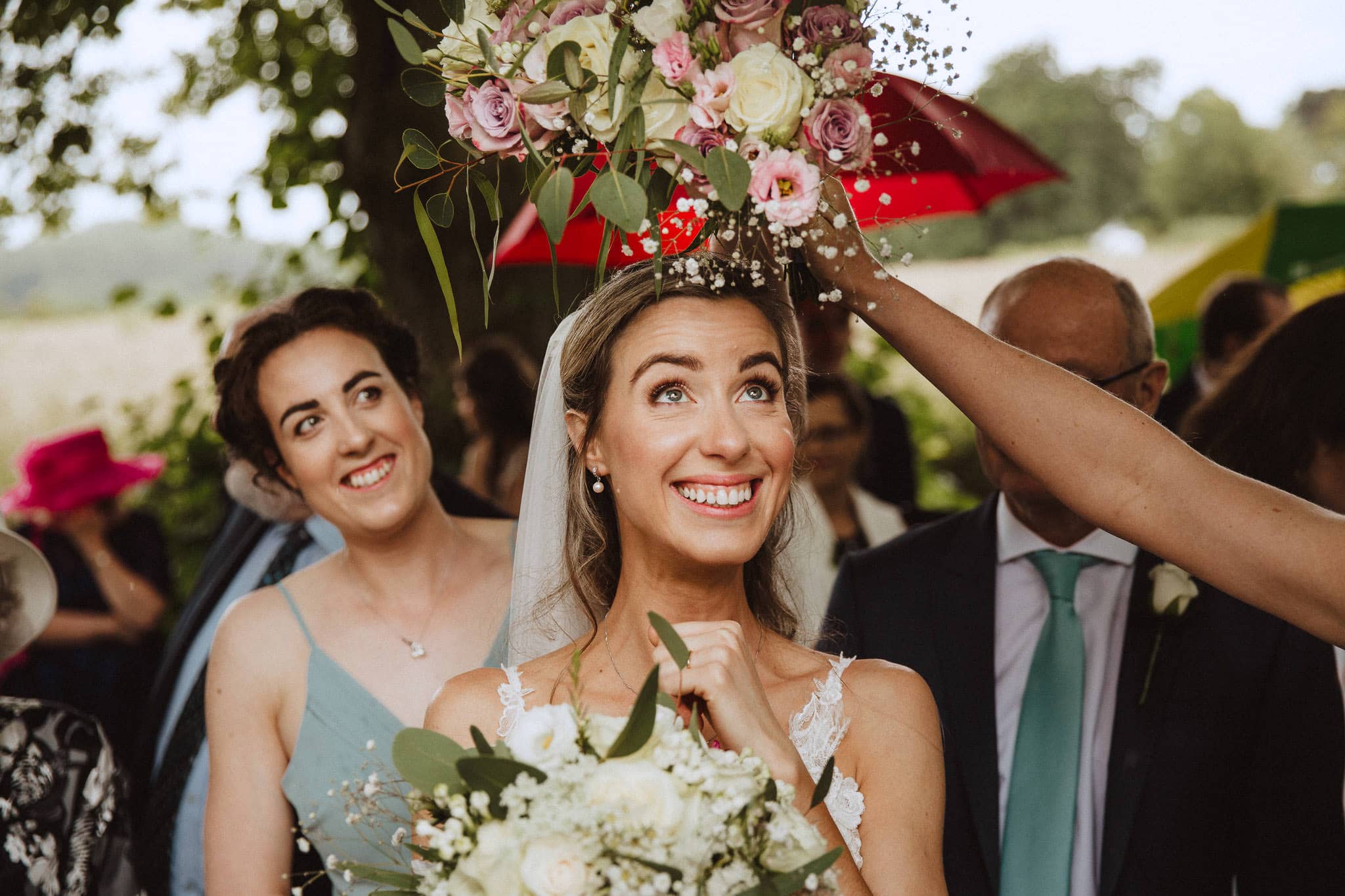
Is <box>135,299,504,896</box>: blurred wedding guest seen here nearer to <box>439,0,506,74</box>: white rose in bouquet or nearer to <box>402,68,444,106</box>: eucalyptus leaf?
<box>402,68,444,106</box>: eucalyptus leaf

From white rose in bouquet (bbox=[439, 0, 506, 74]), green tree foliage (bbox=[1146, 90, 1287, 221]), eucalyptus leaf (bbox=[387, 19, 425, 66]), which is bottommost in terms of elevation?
eucalyptus leaf (bbox=[387, 19, 425, 66])

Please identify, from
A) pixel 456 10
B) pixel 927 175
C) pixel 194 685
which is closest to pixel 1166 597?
pixel 456 10

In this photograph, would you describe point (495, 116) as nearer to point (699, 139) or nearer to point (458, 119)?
point (458, 119)

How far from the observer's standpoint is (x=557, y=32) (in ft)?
5.99

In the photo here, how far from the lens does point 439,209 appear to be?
2.06 meters

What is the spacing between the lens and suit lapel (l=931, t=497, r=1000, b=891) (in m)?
2.89

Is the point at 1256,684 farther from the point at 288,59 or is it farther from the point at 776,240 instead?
the point at 288,59

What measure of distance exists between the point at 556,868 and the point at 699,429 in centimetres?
91

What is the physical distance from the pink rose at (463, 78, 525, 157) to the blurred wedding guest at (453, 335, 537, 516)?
3.92 meters

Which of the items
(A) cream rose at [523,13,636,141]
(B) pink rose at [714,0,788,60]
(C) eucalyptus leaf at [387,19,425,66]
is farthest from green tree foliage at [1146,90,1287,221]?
(C) eucalyptus leaf at [387,19,425,66]

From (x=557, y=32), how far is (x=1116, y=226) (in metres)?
28.9

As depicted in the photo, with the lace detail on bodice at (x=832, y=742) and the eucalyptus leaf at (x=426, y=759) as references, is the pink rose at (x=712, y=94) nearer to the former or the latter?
the eucalyptus leaf at (x=426, y=759)

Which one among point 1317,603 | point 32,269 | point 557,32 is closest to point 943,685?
point 1317,603

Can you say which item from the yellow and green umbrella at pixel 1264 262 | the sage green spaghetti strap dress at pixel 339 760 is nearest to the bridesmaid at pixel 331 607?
the sage green spaghetti strap dress at pixel 339 760
